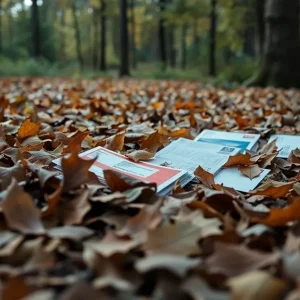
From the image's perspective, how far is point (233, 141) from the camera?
2.28 m

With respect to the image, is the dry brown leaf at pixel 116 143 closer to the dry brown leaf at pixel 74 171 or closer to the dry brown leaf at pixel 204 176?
the dry brown leaf at pixel 204 176

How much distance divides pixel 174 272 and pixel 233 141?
4.86 feet

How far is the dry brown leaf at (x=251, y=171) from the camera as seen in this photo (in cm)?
174

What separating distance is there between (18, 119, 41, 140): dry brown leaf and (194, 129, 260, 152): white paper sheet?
2.79ft

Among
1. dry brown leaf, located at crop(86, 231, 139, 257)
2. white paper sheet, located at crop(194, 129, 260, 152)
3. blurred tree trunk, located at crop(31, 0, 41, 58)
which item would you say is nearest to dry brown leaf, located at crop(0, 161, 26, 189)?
dry brown leaf, located at crop(86, 231, 139, 257)

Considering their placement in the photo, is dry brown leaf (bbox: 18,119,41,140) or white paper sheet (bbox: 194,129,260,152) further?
white paper sheet (bbox: 194,129,260,152)

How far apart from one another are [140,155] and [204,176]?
1.06ft

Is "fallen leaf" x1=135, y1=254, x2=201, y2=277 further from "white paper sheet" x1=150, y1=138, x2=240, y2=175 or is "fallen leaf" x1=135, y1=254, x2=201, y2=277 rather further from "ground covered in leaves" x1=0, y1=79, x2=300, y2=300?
"white paper sheet" x1=150, y1=138, x2=240, y2=175

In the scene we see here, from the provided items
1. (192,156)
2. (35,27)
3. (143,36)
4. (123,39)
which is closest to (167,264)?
(192,156)

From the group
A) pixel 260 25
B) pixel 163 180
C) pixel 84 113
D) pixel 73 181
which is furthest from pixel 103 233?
pixel 260 25

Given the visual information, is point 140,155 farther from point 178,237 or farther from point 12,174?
point 178,237

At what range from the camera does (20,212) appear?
3.67 feet

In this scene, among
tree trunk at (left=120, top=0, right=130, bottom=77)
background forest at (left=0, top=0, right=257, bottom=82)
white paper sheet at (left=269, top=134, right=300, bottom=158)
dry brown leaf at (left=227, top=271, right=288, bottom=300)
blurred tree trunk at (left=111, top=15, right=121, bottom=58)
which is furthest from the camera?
blurred tree trunk at (left=111, top=15, right=121, bottom=58)

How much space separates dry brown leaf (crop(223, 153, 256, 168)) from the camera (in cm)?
186
